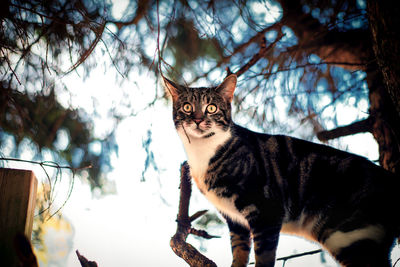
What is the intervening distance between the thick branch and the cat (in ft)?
0.90

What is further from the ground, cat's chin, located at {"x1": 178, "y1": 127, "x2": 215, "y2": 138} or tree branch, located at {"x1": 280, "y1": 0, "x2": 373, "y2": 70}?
tree branch, located at {"x1": 280, "y1": 0, "x2": 373, "y2": 70}

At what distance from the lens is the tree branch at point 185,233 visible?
1385 millimetres

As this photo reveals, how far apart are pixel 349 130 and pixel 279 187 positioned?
0.59 metres

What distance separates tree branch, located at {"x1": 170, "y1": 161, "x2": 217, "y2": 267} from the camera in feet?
4.54

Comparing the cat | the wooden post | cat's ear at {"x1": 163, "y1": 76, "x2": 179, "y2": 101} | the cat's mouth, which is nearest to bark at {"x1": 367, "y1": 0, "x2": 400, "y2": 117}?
the cat

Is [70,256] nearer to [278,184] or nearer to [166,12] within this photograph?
[278,184]

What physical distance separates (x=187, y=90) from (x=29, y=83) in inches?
29.6

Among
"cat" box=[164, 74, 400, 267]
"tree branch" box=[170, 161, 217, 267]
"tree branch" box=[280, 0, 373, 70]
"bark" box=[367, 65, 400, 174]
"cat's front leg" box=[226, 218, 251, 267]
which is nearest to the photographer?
"cat" box=[164, 74, 400, 267]

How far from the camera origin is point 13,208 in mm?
1060

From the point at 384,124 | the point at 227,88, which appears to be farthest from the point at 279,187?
the point at 384,124

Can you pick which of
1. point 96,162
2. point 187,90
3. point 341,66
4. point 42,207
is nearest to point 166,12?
point 187,90

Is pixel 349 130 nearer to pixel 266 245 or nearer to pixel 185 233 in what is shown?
pixel 266 245

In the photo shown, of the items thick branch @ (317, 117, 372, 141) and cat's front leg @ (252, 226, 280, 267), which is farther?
thick branch @ (317, 117, 372, 141)

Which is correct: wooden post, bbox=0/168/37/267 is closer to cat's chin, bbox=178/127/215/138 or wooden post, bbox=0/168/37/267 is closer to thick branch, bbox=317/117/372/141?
cat's chin, bbox=178/127/215/138
